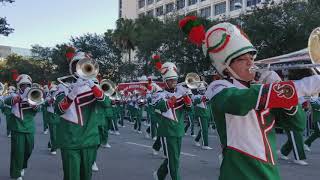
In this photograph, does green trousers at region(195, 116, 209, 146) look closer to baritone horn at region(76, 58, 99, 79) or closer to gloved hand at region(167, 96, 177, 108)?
gloved hand at region(167, 96, 177, 108)

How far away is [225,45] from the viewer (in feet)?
11.5

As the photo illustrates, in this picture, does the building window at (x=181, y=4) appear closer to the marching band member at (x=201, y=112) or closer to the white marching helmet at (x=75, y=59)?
the marching band member at (x=201, y=112)

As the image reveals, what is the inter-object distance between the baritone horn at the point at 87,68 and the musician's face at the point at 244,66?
3.60 m

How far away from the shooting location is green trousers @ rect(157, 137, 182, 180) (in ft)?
26.2

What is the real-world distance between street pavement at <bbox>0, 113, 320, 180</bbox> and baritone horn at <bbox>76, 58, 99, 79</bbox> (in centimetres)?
318

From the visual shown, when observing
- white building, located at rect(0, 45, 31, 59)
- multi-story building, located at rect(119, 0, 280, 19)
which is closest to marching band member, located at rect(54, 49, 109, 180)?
multi-story building, located at rect(119, 0, 280, 19)

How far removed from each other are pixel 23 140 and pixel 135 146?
6484 millimetres

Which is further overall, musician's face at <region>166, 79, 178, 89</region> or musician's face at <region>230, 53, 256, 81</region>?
musician's face at <region>166, 79, 178, 89</region>

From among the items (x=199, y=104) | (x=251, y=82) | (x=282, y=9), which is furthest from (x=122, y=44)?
(x=251, y=82)

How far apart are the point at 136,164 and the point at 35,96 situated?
314 centimetres

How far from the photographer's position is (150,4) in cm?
7869

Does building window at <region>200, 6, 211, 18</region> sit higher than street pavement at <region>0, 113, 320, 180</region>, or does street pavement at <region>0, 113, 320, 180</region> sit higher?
building window at <region>200, 6, 211, 18</region>

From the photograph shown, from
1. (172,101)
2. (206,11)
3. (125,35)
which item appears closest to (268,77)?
(172,101)

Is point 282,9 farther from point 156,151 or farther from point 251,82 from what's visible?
point 251,82
